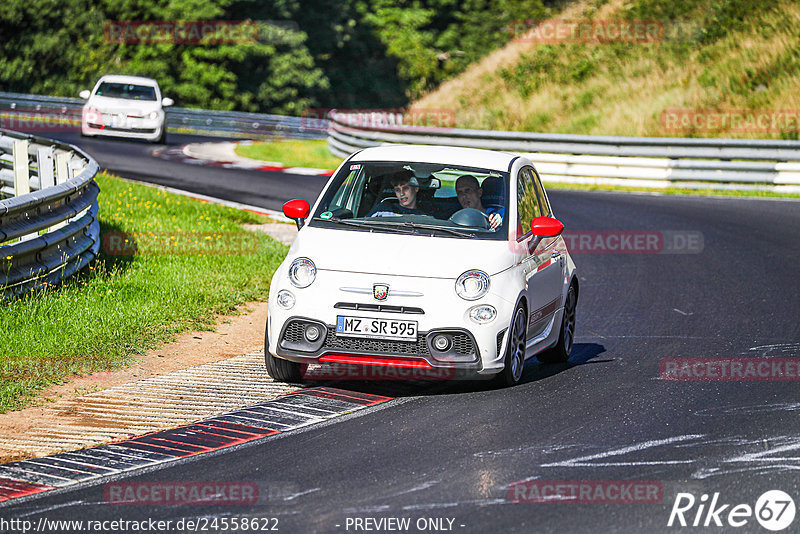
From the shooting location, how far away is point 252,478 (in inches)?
240

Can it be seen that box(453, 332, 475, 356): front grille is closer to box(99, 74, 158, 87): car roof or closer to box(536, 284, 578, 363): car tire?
box(536, 284, 578, 363): car tire

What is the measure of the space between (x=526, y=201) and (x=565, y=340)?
1.26 meters

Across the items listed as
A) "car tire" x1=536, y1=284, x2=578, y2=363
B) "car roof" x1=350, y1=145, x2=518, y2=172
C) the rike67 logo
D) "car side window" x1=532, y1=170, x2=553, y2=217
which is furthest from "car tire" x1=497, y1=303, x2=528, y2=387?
the rike67 logo

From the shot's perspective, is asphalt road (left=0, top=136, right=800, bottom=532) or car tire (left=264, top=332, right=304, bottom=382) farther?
car tire (left=264, top=332, right=304, bottom=382)

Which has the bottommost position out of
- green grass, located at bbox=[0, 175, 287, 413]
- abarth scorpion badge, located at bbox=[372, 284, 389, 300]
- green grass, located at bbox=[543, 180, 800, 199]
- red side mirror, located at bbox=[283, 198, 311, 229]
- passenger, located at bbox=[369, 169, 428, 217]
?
green grass, located at bbox=[0, 175, 287, 413]

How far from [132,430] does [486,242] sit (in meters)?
2.79

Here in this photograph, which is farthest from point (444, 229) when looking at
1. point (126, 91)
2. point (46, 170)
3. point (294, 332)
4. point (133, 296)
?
point (126, 91)

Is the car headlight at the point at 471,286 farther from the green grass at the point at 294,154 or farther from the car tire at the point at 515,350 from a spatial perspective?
the green grass at the point at 294,154

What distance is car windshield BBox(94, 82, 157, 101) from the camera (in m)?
30.4

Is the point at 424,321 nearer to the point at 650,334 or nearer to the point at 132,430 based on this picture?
the point at 132,430

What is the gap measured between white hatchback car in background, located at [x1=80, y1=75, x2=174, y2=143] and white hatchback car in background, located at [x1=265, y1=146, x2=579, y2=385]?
22.0m

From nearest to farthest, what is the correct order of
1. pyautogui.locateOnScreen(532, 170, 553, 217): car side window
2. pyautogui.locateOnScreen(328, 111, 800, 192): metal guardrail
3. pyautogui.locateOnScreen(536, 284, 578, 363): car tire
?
pyautogui.locateOnScreen(536, 284, 578, 363): car tire
pyautogui.locateOnScreen(532, 170, 553, 217): car side window
pyautogui.locateOnScreen(328, 111, 800, 192): metal guardrail

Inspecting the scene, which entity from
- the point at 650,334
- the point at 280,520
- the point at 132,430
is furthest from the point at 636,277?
the point at 280,520

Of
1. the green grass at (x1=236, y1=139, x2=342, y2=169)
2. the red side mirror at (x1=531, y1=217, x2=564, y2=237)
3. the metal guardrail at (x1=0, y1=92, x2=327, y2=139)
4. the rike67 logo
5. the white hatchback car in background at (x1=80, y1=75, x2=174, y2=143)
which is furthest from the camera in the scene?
the metal guardrail at (x1=0, y1=92, x2=327, y2=139)
